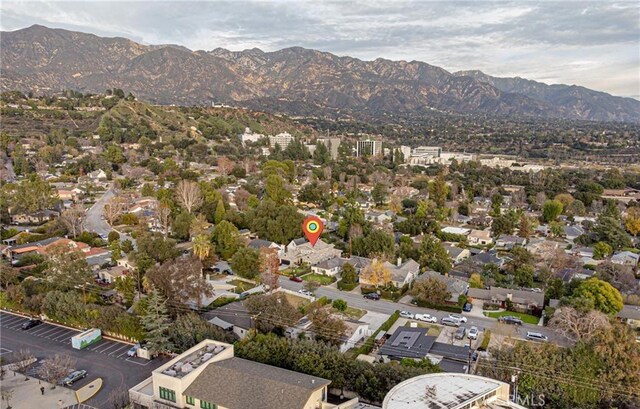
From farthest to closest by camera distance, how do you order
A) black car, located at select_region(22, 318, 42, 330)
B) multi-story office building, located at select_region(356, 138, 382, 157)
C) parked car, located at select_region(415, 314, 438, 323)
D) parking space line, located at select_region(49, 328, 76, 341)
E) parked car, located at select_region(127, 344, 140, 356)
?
→ multi-story office building, located at select_region(356, 138, 382, 157), parked car, located at select_region(415, 314, 438, 323), black car, located at select_region(22, 318, 42, 330), parking space line, located at select_region(49, 328, 76, 341), parked car, located at select_region(127, 344, 140, 356)

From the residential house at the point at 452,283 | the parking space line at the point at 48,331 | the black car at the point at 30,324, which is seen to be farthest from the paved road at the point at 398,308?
the black car at the point at 30,324

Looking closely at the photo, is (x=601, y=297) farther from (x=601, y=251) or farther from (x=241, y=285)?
(x=241, y=285)

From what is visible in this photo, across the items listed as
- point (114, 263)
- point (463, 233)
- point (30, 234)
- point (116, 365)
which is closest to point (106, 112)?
point (30, 234)

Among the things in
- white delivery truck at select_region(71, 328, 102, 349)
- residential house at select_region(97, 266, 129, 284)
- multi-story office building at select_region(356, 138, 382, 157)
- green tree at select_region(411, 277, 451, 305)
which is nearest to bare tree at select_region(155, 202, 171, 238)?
residential house at select_region(97, 266, 129, 284)

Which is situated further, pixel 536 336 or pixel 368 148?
pixel 368 148

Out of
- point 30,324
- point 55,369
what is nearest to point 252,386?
point 55,369

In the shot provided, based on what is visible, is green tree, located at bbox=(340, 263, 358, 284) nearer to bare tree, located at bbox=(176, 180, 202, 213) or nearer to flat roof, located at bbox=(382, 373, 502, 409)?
flat roof, located at bbox=(382, 373, 502, 409)
